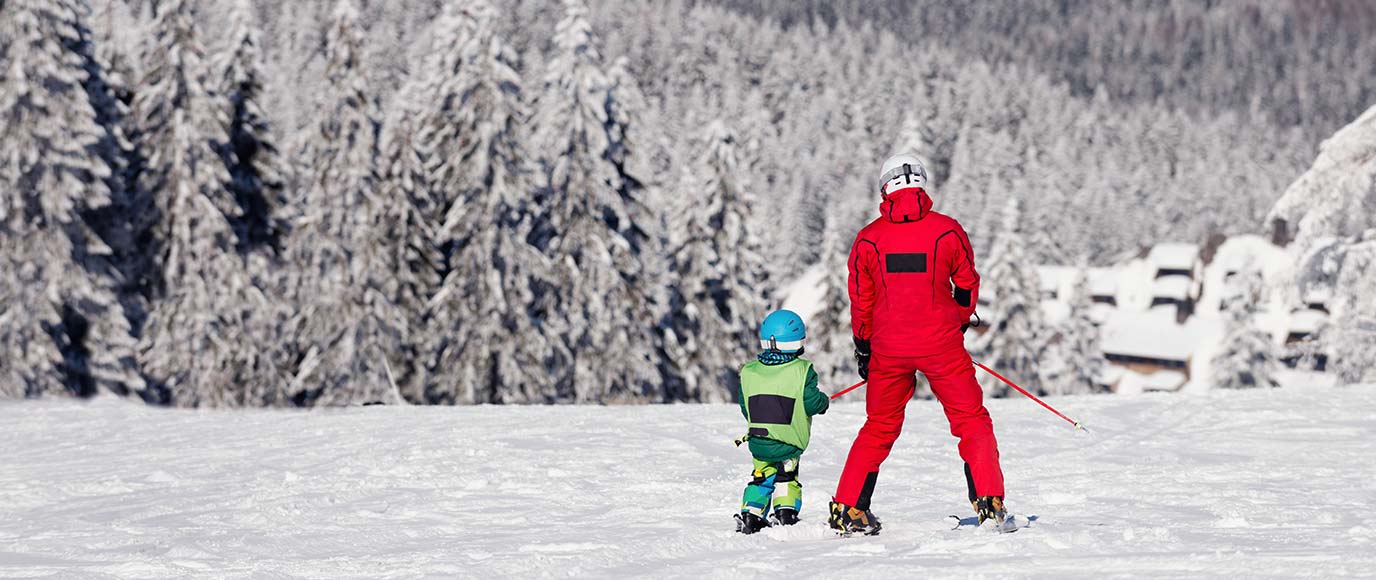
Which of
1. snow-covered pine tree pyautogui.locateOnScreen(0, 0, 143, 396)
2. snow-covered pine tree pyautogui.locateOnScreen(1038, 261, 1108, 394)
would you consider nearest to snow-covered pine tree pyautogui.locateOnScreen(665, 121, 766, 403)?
snow-covered pine tree pyautogui.locateOnScreen(0, 0, 143, 396)

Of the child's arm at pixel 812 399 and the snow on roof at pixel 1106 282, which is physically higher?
the snow on roof at pixel 1106 282

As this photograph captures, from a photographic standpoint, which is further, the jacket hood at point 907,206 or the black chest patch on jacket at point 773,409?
the black chest patch on jacket at point 773,409

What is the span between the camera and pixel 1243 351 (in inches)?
1816

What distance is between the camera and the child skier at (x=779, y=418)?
252 inches

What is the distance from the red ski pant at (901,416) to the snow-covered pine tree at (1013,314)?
115 feet

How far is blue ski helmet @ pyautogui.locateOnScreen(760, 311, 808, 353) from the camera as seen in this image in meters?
6.45

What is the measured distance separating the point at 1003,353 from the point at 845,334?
21.2 feet

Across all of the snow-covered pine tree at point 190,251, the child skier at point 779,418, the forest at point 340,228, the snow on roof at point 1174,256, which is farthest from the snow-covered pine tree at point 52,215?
the snow on roof at point 1174,256

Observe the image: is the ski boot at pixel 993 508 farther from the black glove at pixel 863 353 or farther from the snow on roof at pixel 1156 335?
the snow on roof at pixel 1156 335

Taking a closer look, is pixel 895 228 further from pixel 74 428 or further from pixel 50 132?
pixel 50 132

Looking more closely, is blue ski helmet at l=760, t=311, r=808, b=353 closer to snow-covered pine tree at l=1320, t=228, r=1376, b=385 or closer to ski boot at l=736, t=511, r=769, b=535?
ski boot at l=736, t=511, r=769, b=535

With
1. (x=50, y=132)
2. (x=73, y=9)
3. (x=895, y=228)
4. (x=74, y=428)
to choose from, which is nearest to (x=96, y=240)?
(x=50, y=132)

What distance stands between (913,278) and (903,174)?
0.54m

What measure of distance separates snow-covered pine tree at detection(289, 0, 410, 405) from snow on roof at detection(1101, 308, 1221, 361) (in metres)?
67.4
